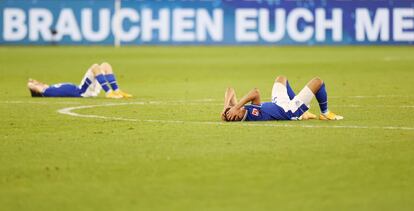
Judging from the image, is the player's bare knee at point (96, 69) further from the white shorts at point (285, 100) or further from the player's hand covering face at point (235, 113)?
the white shorts at point (285, 100)

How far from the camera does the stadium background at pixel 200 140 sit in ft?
31.8

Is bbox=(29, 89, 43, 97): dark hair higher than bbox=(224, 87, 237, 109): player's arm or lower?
lower

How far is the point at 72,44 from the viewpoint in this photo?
148 ft

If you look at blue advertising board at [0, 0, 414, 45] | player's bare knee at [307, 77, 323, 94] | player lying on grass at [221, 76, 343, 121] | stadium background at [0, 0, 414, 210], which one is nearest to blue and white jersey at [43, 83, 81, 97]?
stadium background at [0, 0, 414, 210]

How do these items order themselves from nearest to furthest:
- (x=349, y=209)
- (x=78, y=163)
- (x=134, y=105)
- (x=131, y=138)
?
(x=349, y=209)
(x=78, y=163)
(x=131, y=138)
(x=134, y=105)

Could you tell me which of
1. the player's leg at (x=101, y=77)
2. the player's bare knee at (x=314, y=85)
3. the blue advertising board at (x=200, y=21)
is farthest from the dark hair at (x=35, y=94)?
the blue advertising board at (x=200, y=21)

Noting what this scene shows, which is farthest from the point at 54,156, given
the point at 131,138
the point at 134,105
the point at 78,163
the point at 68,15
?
the point at 68,15

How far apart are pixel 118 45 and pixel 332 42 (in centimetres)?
862

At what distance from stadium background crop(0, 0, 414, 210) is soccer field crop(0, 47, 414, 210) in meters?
0.02

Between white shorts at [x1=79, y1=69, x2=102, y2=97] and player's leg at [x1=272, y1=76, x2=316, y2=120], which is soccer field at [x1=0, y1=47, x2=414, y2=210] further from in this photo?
white shorts at [x1=79, y1=69, x2=102, y2=97]

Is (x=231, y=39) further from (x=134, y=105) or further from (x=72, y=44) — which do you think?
(x=134, y=105)

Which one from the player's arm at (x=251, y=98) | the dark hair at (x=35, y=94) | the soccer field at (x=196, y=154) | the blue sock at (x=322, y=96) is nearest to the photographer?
the soccer field at (x=196, y=154)

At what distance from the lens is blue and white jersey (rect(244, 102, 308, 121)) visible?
1545 centimetres

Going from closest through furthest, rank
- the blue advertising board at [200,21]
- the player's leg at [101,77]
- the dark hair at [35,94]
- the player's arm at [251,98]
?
the player's arm at [251,98] < the player's leg at [101,77] < the dark hair at [35,94] < the blue advertising board at [200,21]
